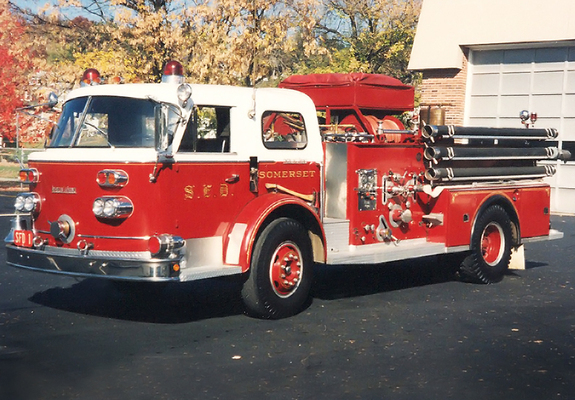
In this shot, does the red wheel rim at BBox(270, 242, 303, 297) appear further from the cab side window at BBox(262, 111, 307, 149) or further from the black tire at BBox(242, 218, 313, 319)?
the cab side window at BBox(262, 111, 307, 149)

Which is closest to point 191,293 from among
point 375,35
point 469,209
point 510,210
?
point 469,209

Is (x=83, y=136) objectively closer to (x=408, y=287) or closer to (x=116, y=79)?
(x=116, y=79)

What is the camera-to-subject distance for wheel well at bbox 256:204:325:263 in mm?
8802

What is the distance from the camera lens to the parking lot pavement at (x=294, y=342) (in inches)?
245

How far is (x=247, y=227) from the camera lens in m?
8.25

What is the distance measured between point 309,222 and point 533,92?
47.7 feet

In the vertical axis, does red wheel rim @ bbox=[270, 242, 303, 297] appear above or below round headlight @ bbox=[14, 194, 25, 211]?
below

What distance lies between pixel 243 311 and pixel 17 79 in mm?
22654

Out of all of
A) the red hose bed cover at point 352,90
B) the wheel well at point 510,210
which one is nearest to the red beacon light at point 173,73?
the red hose bed cover at point 352,90

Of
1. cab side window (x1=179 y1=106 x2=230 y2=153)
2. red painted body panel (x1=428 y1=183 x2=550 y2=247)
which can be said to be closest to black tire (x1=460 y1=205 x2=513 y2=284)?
red painted body panel (x1=428 y1=183 x2=550 y2=247)

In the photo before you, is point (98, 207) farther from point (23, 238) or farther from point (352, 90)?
point (352, 90)

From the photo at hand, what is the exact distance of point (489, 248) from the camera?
446 inches

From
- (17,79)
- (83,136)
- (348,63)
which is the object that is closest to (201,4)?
(17,79)

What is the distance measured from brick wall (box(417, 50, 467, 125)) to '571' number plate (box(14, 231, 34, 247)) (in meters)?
15.9
